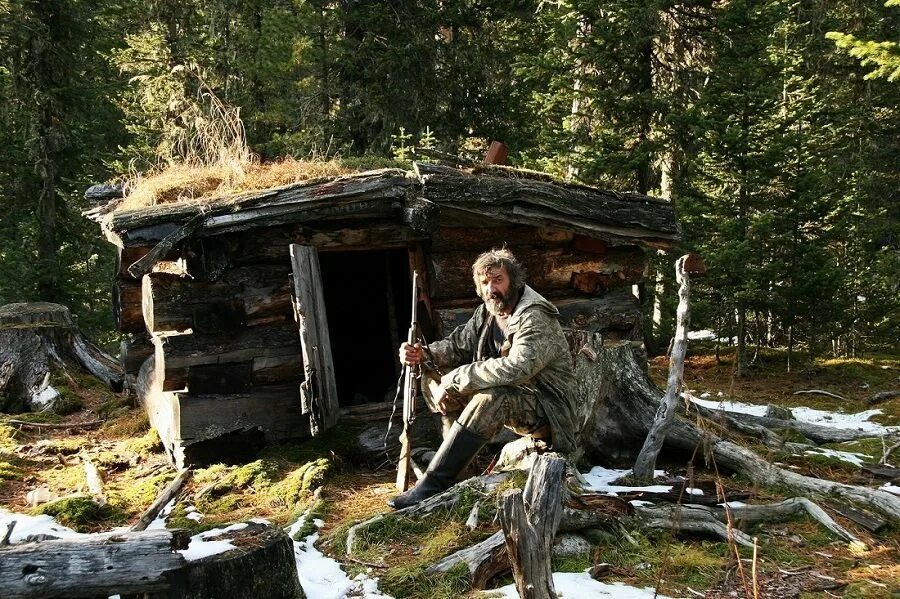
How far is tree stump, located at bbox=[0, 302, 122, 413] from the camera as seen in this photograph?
984 cm

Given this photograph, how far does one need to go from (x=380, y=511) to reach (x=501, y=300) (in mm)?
1715

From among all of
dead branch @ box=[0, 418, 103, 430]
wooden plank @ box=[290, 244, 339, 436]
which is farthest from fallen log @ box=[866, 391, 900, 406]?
dead branch @ box=[0, 418, 103, 430]

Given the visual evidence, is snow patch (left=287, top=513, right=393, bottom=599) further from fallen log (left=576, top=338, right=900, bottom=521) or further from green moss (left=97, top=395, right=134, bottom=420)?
green moss (left=97, top=395, right=134, bottom=420)

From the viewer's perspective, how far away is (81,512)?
17.9 ft

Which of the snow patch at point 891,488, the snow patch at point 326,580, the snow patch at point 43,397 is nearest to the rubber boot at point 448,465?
the snow patch at point 326,580

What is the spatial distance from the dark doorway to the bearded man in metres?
4.41

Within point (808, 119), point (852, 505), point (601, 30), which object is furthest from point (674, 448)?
point (808, 119)

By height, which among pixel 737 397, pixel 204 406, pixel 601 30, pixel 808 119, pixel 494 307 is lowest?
pixel 737 397

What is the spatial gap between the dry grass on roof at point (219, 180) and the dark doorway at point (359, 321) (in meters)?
2.67

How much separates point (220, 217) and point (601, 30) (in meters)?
7.71

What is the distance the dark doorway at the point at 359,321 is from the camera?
1019 centimetres

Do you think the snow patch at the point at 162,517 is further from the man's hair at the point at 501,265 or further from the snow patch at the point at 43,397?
the snow patch at the point at 43,397

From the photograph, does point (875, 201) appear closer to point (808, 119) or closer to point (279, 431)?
point (808, 119)

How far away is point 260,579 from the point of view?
3.82m
